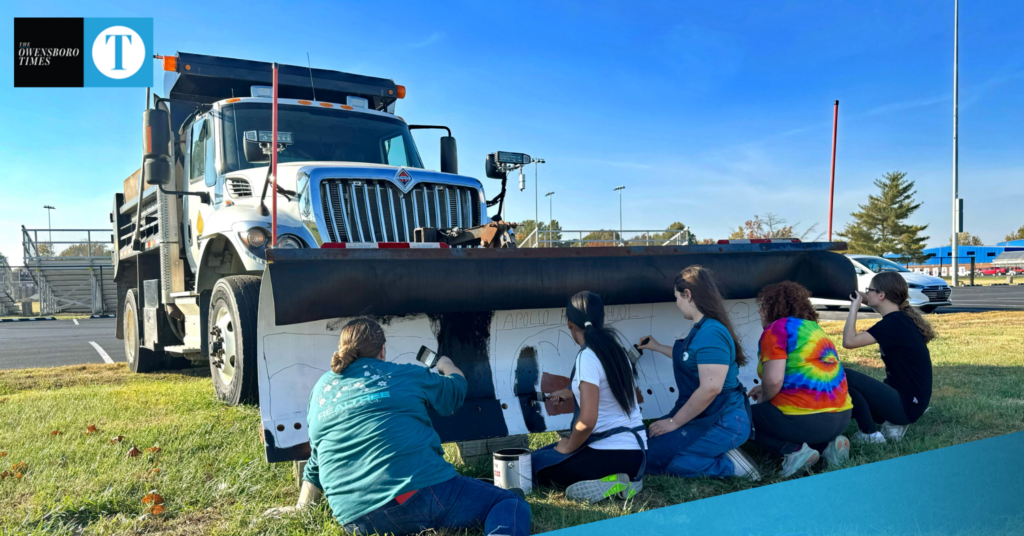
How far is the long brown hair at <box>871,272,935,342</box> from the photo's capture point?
4770mm

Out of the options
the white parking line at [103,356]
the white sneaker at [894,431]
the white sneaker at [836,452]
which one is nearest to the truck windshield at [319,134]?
the white sneaker at [836,452]

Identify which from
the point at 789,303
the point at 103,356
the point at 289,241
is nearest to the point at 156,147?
the point at 289,241

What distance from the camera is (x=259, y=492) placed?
12.5 ft

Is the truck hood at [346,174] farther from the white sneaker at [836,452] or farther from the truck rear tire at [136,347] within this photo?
the truck rear tire at [136,347]

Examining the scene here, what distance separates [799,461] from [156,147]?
523 cm

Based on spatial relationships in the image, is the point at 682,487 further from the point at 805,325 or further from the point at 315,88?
the point at 315,88

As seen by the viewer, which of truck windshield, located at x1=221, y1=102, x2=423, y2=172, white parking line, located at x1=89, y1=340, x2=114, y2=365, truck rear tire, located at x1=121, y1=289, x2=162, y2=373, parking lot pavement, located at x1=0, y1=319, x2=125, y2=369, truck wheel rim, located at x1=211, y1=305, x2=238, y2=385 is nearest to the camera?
truck wheel rim, located at x1=211, y1=305, x2=238, y2=385

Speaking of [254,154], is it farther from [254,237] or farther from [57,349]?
[57,349]

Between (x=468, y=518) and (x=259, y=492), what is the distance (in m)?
1.42

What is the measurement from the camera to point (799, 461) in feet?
13.2

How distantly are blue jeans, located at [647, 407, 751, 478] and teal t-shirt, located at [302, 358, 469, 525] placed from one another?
55.8 inches

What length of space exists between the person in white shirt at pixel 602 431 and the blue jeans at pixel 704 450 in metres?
0.35

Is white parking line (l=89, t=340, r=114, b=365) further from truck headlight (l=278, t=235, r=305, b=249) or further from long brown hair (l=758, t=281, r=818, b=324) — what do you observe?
long brown hair (l=758, t=281, r=818, b=324)

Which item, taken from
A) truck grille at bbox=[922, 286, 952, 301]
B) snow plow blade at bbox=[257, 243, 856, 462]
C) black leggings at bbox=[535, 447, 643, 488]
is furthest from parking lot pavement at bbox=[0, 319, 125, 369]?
truck grille at bbox=[922, 286, 952, 301]
